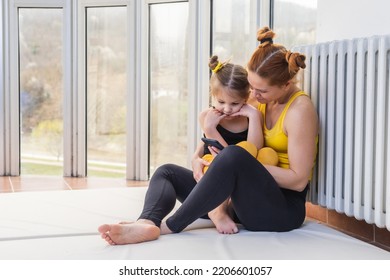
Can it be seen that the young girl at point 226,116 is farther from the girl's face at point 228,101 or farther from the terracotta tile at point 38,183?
the terracotta tile at point 38,183

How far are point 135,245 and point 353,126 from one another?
96 centimetres

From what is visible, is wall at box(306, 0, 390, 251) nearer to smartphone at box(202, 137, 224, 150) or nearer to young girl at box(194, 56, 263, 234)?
young girl at box(194, 56, 263, 234)

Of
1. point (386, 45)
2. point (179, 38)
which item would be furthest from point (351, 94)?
point (179, 38)

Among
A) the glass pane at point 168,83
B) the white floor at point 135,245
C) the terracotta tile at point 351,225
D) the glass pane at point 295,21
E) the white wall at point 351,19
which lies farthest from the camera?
the glass pane at point 168,83

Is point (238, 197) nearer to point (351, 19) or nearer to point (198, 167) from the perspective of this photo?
point (198, 167)

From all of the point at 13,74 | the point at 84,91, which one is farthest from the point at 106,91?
the point at 13,74

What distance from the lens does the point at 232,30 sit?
13.0 feet

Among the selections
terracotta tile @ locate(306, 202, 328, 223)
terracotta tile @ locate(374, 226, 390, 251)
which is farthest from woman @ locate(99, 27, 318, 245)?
terracotta tile @ locate(306, 202, 328, 223)

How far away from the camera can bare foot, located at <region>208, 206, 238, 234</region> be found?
1917mm

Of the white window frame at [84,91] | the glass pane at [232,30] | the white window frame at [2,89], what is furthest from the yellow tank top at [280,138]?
the white window frame at [2,89]

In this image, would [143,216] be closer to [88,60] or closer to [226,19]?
[226,19]

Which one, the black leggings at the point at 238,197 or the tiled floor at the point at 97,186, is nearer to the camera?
the black leggings at the point at 238,197

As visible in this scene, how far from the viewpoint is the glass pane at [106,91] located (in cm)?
482

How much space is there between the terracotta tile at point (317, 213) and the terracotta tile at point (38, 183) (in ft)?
6.98
